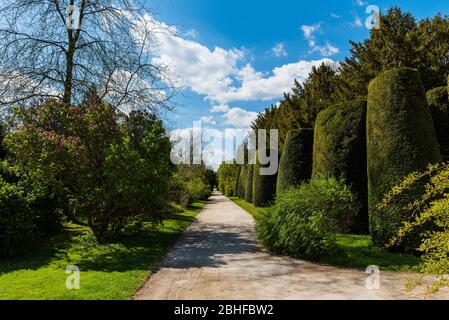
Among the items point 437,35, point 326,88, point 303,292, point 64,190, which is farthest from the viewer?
point 326,88

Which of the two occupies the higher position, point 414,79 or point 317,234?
point 414,79

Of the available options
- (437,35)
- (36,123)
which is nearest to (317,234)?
(36,123)

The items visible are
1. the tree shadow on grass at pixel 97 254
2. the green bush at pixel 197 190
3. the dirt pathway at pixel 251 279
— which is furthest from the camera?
the green bush at pixel 197 190

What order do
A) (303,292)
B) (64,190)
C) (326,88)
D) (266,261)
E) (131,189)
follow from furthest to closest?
(326,88), (64,190), (131,189), (266,261), (303,292)

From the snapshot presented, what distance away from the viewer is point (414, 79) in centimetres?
911

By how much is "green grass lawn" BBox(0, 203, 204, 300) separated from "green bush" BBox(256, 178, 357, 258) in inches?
118

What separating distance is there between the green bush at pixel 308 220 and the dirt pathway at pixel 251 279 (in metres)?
0.40

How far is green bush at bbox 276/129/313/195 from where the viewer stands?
611 inches

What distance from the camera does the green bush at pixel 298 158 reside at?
51.0 feet

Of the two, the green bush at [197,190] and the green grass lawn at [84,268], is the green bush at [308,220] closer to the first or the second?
the green grass lawn at [84,268]

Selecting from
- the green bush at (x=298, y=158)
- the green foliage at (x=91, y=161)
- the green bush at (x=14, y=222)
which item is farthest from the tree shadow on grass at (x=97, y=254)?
the green bush at (x=298, y=158)

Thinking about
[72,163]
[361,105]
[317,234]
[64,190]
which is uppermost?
[361,105]
